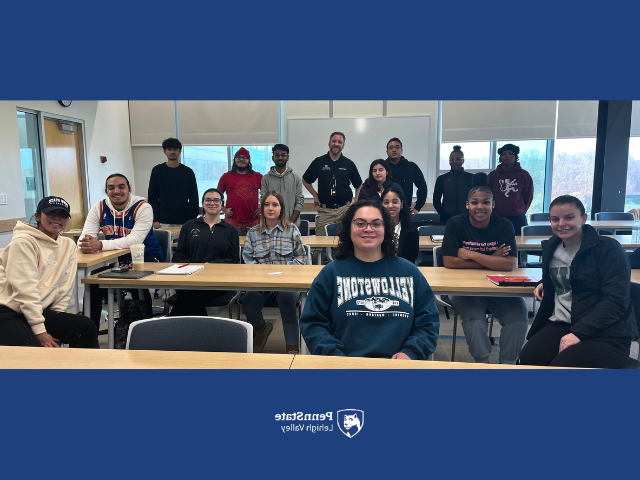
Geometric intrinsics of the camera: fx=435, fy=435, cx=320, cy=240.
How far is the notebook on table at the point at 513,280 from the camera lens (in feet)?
7.61

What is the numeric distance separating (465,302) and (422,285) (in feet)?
3.33

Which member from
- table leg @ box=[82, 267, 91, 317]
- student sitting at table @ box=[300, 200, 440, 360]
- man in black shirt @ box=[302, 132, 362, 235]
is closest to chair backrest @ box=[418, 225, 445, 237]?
man in black shirt @ box=[302, 132, 362, 235]

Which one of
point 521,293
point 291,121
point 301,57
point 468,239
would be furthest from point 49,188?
point 301,57

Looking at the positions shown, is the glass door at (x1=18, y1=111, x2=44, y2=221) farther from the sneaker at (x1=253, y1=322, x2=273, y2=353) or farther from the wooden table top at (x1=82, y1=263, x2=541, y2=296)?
the sneaker at (x1=253, y1=322, x2=273, y2=353)

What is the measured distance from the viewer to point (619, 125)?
5.86m

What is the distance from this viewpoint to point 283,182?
177 inches

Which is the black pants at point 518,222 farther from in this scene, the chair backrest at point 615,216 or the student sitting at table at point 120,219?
the student sitting at table at point 120,219

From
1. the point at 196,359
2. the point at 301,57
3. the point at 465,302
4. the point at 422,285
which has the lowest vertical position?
the point at 465,302

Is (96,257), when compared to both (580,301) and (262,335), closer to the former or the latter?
(262,335)

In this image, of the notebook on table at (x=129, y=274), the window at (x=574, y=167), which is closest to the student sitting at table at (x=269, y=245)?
the notebook on table at (x=129, y=274)

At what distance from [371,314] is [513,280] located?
1176 millimetres
